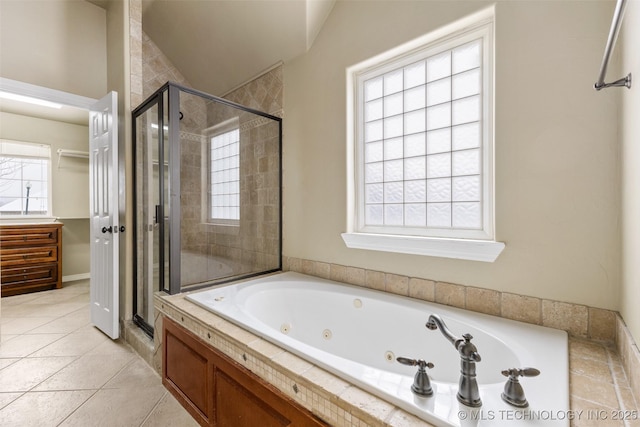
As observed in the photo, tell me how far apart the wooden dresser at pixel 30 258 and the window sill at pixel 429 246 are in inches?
169

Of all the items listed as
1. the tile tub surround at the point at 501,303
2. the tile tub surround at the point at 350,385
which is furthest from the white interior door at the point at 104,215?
the tile tub surround at the point at 501,303

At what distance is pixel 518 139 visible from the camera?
1412 mm

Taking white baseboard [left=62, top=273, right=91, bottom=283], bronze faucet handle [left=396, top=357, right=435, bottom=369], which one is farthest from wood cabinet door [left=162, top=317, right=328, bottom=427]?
white baseboard [left=62, top=273, right=91, bottom=283]

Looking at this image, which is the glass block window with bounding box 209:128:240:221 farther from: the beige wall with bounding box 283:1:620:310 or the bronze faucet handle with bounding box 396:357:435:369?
the bronze faucet handle with bounding box 396:357:435:369

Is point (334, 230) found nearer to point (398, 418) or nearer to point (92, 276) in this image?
point (398, 418)

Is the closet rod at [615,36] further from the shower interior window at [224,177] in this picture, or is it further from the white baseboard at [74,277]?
the white baseboard at [74,277]

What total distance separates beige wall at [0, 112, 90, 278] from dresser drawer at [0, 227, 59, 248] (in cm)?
35

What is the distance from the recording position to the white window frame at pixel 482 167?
5.04ft

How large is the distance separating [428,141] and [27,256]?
5.03m

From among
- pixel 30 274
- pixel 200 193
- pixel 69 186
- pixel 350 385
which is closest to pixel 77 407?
pixel 200 193

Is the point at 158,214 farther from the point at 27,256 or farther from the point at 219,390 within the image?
the point at 27,256

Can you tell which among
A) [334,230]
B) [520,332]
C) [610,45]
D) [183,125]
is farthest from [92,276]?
[610,45]

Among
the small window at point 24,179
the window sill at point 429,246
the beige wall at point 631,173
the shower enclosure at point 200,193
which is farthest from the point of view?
the small window at point 24,179

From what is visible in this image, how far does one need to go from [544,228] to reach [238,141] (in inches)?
94.7
